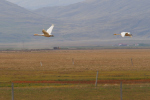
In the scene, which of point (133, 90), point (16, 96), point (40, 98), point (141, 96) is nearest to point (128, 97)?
point (141, 96)

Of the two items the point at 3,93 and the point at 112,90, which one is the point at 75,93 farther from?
the point at 3,93

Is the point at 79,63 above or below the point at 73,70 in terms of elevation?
above

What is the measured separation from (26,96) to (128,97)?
6511 mm

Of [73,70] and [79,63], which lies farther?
[79,63]

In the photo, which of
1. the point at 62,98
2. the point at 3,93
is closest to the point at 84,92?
the point at 62,98

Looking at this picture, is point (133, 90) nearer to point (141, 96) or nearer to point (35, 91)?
point (141, 96)

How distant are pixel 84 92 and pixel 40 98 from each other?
153 inches

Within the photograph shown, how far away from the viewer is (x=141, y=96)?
26984 millimetres

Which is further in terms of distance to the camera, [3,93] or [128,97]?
[3,93]

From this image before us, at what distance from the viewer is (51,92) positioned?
29641 mm

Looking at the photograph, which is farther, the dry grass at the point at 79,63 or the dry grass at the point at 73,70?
the dry grass at the point at 79,63

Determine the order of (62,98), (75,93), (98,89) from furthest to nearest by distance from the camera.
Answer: (98,89)
(75,93)
(62,98)

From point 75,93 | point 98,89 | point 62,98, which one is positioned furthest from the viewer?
point 98,89

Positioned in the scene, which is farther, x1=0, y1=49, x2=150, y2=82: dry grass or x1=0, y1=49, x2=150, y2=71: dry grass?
x1=0, y1=49, x2=150, y2=71: dry grass
